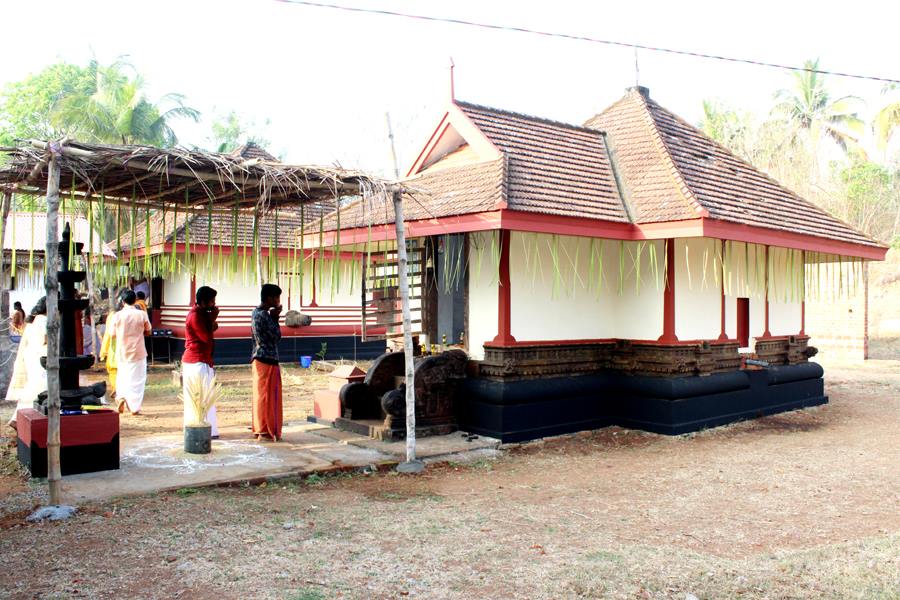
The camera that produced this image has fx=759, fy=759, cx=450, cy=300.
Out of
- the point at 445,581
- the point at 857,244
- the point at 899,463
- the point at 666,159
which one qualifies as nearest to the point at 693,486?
the point at 899,463

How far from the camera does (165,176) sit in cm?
739

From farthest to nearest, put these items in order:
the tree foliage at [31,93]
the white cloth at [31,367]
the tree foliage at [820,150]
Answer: the tree foliage at [31,93] < the tree foliage at [820,150] < the white cloth at [31,367]

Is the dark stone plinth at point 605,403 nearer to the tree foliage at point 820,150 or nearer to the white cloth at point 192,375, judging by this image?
the white cloth at point 192,375

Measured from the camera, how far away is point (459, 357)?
9469mm

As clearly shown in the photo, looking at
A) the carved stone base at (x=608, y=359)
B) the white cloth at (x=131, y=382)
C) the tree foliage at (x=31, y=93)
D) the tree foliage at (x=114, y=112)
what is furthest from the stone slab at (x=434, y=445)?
the tree foliage at (x=31, y=93)

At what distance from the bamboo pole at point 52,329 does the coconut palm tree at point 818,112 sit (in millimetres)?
36867

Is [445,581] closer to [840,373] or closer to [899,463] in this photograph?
[899,463]

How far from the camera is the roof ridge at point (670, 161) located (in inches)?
363

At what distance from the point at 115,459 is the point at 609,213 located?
6.25 metres

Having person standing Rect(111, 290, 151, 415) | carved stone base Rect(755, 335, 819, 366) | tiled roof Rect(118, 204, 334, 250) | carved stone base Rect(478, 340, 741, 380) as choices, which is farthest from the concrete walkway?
tiled roof Rect(118, 204, 334, 250)

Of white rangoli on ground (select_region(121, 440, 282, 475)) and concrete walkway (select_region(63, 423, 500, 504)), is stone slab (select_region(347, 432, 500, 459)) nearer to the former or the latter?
concrete walkway (select_region(63, 423, 500, 504))

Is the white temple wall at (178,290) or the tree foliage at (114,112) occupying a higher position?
the tree foliage at (114,112)

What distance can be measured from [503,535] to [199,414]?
3.97m

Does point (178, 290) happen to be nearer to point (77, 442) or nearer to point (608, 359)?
point (608, 359)
